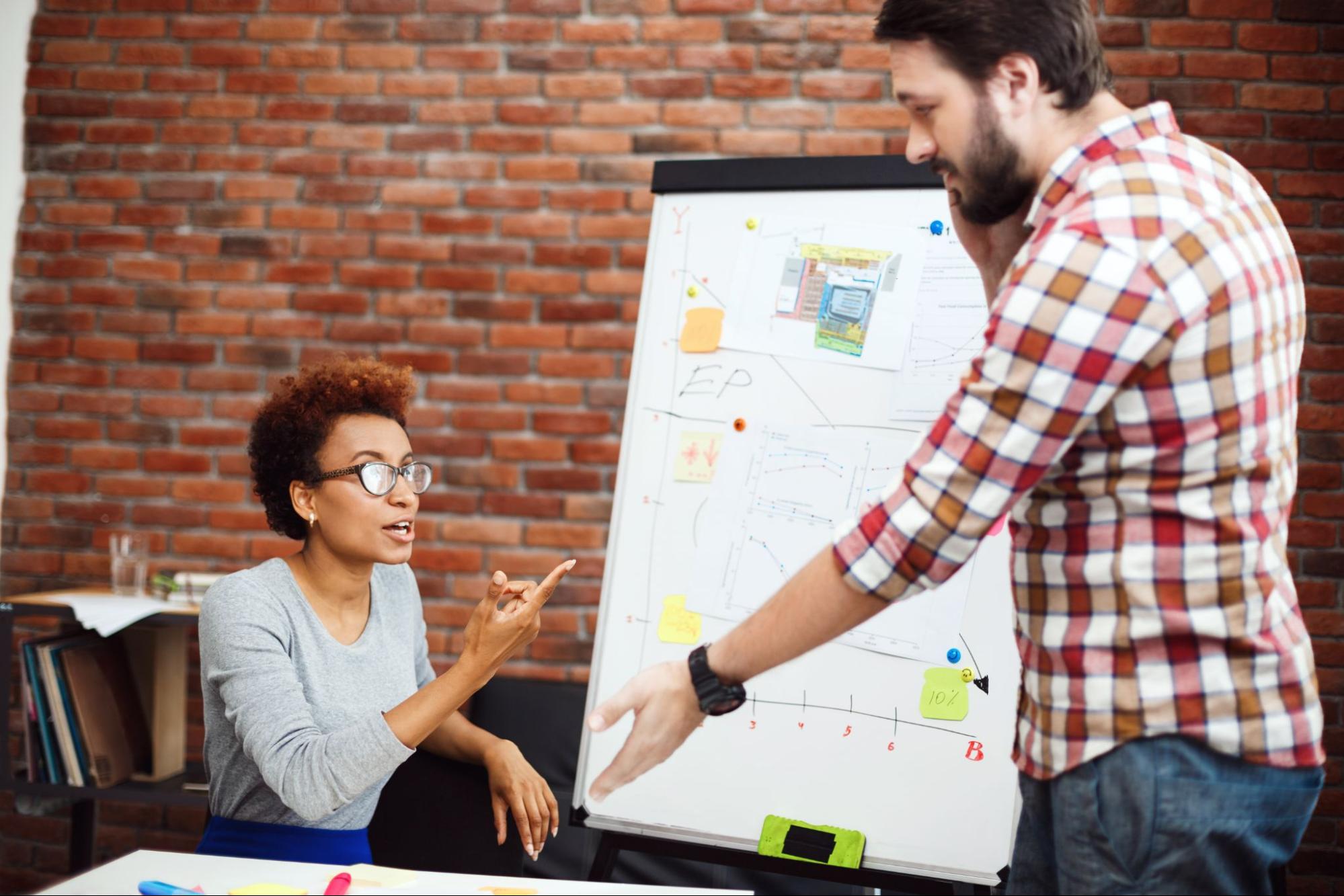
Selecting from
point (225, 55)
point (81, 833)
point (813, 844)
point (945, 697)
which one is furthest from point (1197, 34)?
point (81, 833)

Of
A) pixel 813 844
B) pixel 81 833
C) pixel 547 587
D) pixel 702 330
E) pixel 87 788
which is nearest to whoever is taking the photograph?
pixel 547 587

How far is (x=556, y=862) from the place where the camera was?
93.1 inches

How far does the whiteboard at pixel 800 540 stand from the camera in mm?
1651

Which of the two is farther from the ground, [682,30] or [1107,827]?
[682,30]

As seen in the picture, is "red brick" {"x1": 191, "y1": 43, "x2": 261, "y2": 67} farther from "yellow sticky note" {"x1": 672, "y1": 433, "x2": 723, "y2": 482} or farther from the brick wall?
"yellow sticky note" {"x1": 672, "y1": 433, "x2": 723, "y2": 482}

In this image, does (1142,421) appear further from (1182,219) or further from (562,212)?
(562,212)

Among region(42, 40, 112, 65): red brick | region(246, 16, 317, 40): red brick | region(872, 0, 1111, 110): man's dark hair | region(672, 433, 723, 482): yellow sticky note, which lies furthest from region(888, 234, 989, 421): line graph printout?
region(42, 40, 112, 65): red brick

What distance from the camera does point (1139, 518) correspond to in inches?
34.4

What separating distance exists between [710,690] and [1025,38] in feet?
2.23

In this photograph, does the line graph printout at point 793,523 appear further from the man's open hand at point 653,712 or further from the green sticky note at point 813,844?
the man's open hand at point 653,712

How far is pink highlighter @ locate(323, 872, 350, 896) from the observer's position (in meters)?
0.99

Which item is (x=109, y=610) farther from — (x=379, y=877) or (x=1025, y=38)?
(x=1025, y=38)

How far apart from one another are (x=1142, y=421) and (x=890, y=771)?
37.7 inches

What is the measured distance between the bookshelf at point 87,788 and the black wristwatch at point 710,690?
1.74 metres
